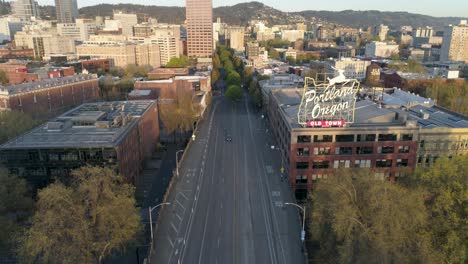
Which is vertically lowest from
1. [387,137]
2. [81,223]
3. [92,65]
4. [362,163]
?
[362,163]

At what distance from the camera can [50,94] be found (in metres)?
112

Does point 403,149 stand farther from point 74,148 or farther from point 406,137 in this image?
point 74,148

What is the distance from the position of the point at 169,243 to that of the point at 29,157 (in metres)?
27.8

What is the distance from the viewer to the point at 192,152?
8494cm

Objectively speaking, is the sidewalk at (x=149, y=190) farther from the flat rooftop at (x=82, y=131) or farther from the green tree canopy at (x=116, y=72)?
the green tree canopy at (x=116, y=72)

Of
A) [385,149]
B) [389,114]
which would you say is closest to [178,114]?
[389,114]

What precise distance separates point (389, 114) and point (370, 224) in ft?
121

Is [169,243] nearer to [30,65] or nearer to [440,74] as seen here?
[440,74]

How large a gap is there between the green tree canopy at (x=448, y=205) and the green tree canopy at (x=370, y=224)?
1623 millimetres

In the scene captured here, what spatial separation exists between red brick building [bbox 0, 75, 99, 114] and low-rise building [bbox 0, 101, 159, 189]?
3963 cm

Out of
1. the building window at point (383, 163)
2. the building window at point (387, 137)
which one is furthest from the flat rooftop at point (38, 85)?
the building window at point (383, 163)

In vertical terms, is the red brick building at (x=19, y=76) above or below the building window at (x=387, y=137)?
above

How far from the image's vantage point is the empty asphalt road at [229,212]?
45812 millimetres

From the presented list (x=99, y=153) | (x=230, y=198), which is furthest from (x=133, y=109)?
(x=230, y=198)
